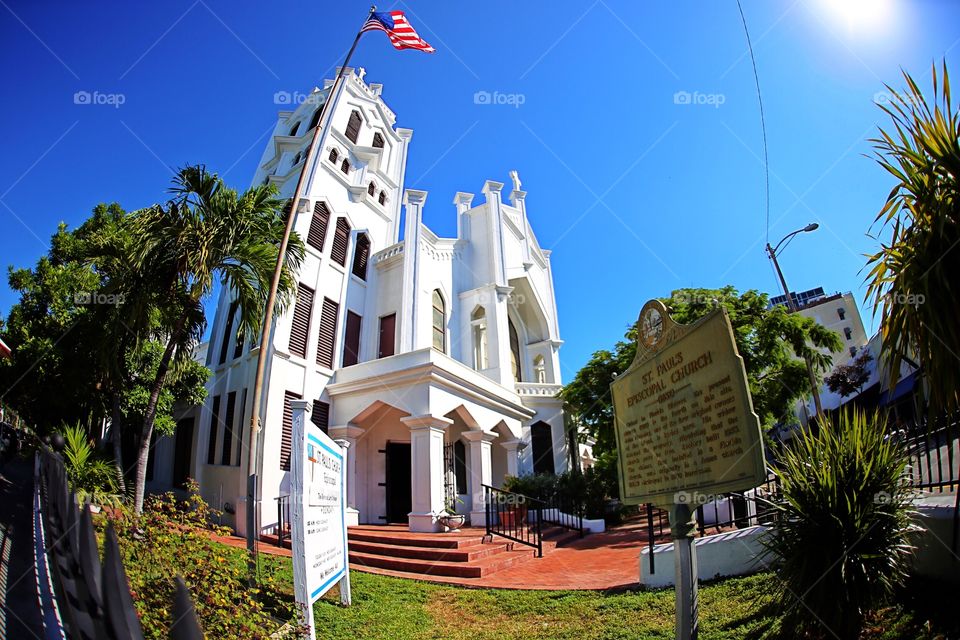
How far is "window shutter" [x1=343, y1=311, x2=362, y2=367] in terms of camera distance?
17.9 metres

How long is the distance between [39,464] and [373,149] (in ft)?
58.2

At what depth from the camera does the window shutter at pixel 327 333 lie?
16812 millimetres

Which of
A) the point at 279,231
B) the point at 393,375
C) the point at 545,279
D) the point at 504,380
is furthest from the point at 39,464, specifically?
the point at 545,279

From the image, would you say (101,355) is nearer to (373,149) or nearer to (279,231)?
(279,231)

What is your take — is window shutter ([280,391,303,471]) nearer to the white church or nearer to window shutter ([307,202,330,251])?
the white church

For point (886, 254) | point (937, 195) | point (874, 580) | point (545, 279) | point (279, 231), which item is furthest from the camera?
point (545, 279)

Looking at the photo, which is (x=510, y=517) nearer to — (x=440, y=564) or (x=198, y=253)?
(x=440, y=564)

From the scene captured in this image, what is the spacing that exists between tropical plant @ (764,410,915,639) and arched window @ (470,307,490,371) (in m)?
16.6

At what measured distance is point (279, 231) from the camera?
12070mm

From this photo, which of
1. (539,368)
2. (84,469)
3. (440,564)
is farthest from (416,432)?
(539,368)

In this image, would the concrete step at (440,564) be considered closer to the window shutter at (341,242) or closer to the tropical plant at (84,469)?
the tropical plant at (84,469)

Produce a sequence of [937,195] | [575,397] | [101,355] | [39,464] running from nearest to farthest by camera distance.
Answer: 1. [937,195]
2. [39,464]
3. [101,355]
4. [575,397]

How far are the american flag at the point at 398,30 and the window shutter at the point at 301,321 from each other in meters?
7.76

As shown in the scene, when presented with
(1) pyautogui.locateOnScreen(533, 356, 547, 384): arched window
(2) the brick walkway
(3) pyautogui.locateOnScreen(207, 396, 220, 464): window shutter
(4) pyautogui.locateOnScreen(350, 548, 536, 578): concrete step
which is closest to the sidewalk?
(2) the brick walkway
